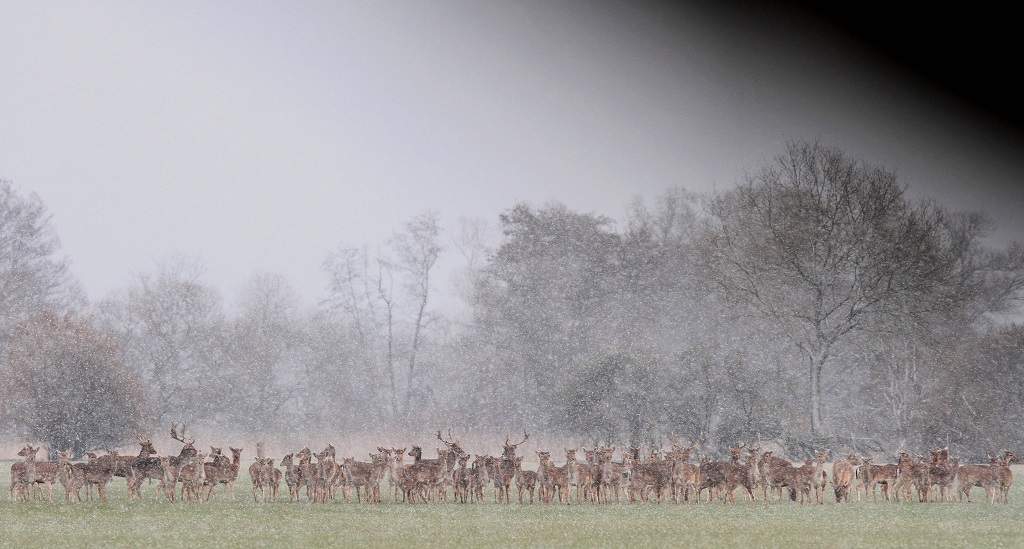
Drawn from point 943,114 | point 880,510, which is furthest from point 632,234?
point 943,114

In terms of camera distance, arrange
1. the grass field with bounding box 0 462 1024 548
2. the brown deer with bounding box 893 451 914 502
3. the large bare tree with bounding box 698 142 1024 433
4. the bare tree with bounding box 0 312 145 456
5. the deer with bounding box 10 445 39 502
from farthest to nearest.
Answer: the large bare tree with bounding box 698 142 1024 433
the bare tree with bounding box 0 312 145 456
the brown deer with bounding box 893 451 914 502
the deer with bounding box 10 445 39 502
the grass field with bounding box 0 462 1024 548

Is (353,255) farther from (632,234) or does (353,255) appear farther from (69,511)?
(69,511)

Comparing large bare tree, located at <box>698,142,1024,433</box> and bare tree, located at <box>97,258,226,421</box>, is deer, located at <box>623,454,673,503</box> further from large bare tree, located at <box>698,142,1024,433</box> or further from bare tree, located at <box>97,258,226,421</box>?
bare tree, located at <box>97,258,226,421</box>

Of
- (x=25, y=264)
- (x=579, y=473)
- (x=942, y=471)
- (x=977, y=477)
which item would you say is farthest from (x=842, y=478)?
(x=25, y=264)

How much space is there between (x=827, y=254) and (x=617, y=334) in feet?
65.8

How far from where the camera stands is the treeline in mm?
45500

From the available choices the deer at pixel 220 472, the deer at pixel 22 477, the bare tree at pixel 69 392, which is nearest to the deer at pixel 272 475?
the deer at pixel 220 472

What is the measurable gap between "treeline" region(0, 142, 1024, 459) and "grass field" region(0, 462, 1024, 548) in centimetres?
2172

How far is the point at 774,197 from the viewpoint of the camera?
49250 millimetres

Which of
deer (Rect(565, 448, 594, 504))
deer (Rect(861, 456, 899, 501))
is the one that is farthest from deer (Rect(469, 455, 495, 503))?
deer (Rect(861, 456, 899, 501))

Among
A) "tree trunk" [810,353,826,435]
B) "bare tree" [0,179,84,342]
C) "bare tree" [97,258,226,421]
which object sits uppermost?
"bare tree" [0,179,84,342]

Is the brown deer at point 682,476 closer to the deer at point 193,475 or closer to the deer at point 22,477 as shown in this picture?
the deer at point 193,475

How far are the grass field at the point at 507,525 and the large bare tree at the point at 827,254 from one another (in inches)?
917

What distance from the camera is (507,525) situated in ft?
62.6
